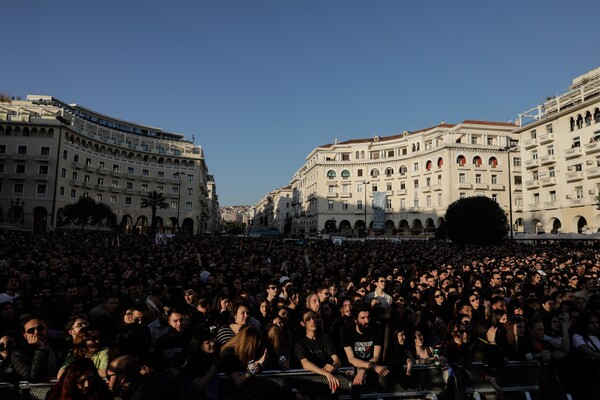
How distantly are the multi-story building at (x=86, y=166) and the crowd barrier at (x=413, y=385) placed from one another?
4311 cm

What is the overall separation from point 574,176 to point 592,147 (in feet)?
10.7

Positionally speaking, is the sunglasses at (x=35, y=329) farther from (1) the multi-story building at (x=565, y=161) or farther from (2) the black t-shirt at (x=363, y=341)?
(1) the multi-story building at (x=565, y=161)

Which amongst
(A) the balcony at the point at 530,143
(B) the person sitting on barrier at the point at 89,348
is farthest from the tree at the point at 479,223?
(B) the person sitting on barrier at the point at 89,348

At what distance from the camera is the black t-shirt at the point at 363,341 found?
4.81 metres

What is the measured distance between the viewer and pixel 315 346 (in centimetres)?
468

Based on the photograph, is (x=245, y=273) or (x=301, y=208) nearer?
(x=245, y=273)

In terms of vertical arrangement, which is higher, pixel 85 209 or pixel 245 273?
pixel 85 209

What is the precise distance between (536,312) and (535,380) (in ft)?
6.85

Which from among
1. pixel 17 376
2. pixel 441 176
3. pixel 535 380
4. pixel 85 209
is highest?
pixel 441 176

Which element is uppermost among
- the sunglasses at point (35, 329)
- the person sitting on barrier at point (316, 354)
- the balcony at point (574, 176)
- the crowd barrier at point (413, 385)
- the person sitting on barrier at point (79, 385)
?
the balcony at point (574, 176)

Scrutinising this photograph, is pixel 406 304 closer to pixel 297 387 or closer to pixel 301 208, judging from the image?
pixel 297 387

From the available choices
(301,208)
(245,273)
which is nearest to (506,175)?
(301,208)

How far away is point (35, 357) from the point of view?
3.94 m

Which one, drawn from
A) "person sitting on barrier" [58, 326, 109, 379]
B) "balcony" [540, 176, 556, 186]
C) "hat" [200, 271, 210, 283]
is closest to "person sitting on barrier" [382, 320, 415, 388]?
"person sitting on barrier" [58, 326, 109, 379]
